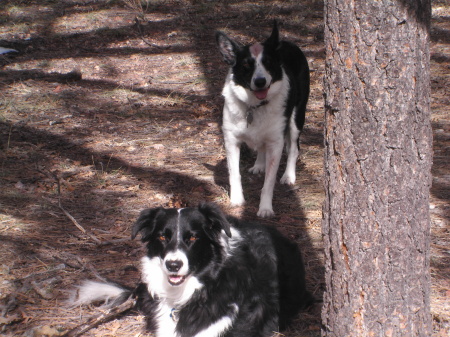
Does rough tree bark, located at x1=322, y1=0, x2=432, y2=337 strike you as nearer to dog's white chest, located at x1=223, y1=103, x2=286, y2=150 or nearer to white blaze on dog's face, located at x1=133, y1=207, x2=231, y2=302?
white blaze on dog's face, located at x1=133, y1=207, x2=231, y2=302

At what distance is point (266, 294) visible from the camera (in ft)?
12.2

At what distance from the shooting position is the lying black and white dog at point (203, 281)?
3383mm

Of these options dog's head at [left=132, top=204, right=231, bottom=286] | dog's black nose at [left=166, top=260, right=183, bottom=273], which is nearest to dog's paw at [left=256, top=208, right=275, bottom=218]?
dog's head at [left=132, top=204, right=231, bottom=286]

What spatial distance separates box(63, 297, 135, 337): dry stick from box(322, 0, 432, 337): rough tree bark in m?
1.63

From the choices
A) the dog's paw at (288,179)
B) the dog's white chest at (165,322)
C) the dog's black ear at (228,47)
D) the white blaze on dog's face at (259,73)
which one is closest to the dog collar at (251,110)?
the white blaze on dog's face at (259,73)

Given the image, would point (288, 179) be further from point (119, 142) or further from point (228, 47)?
point (119, 142)

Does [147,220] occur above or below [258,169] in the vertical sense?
above

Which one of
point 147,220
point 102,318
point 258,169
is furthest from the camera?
point 258,169

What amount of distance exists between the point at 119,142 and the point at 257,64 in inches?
106

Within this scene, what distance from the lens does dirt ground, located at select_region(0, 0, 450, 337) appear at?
422 cm

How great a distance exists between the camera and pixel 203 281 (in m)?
3.45

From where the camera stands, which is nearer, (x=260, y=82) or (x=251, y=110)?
(x=260, y=82)

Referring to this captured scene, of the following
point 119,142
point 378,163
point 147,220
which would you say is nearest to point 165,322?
point 147,220

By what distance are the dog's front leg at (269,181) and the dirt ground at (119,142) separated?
6.4 inches
